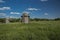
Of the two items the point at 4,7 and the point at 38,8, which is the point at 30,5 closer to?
the point at 38,8

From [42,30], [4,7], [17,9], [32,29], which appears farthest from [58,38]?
[4,7]

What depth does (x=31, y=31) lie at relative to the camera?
158 inches

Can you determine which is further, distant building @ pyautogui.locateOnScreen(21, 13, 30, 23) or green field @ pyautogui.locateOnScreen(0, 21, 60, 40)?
distant building @ pyautogui.locateOnScreen(21, 13, 30, 23)

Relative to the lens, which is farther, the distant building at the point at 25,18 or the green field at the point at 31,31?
the distant building at the point at 25,18

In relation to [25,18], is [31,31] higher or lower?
lower

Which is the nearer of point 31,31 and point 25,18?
point 31,31

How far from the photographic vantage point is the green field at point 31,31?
151 inches

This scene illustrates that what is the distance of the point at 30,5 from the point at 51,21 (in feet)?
2.44

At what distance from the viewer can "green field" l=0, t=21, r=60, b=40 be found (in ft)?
12.6

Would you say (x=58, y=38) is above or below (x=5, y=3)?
below

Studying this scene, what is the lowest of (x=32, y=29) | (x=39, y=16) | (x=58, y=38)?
(x=58, y=38)

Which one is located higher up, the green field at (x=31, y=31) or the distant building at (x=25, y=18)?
the distant building at (x=25, y=18)

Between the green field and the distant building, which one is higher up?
the distant building

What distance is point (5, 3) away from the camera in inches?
159
